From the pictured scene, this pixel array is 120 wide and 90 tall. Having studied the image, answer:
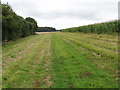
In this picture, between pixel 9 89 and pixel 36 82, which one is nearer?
pixel 9 89

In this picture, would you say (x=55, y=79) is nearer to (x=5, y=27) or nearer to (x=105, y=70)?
(x=105, y=70)

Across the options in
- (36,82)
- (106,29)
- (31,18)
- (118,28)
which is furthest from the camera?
(31,18)

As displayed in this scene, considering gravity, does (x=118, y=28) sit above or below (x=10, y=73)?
above

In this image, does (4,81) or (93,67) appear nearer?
(4,81)

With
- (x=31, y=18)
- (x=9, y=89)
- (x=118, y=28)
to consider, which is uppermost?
(x=31, y=18)

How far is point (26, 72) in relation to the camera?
10453mm

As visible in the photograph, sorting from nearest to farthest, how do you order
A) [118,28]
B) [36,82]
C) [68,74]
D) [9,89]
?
[9,89]
[36,82]
[68,74]
[118,28]

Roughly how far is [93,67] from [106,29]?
119 ft

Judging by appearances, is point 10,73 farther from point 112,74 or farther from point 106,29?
point 106,29

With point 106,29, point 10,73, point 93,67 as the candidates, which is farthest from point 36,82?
point 106,29

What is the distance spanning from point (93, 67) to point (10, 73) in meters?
5.25

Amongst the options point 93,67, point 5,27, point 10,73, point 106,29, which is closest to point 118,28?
point 106,29

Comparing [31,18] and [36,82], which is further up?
[31,18]

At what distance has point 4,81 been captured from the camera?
8930 mm
